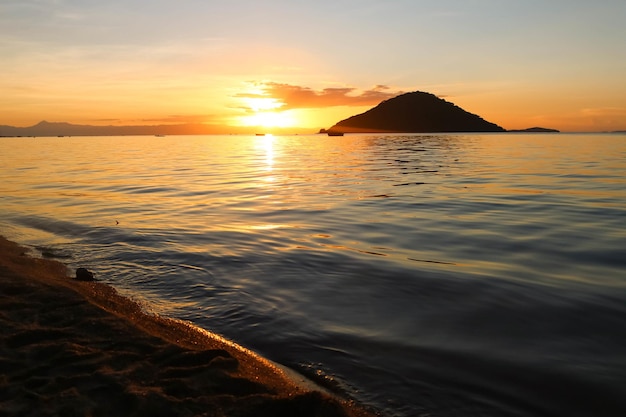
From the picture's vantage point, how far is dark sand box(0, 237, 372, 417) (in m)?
4.16

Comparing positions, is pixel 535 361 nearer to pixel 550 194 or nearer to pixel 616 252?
pixel 616 252

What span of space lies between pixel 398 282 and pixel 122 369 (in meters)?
6.07

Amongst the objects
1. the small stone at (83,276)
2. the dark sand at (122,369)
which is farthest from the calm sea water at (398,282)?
the dark sand at (122,369)

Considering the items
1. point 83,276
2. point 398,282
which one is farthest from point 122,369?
point 398,282

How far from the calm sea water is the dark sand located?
3.05ft

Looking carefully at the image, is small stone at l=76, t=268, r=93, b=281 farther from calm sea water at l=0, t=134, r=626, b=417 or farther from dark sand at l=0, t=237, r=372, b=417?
dark sand at l=0, t=237, r=372, b=417

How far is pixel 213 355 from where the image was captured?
17.7 ft

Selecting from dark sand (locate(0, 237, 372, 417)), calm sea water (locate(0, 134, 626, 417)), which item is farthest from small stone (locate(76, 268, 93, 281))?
dark sand (locate(0, 237, 372, 417))

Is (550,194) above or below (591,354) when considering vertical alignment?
above

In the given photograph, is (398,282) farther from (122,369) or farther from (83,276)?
(83,276)

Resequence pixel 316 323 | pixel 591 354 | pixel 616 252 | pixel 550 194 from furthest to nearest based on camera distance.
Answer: pixel 550 194 < pixel 616 252 < pixel 316 323 < pixel 591 354

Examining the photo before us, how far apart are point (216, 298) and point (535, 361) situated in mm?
5690

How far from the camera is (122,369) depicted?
4.89 metres

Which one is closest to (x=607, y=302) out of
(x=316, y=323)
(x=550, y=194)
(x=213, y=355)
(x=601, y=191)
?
(x=316, y=323)
